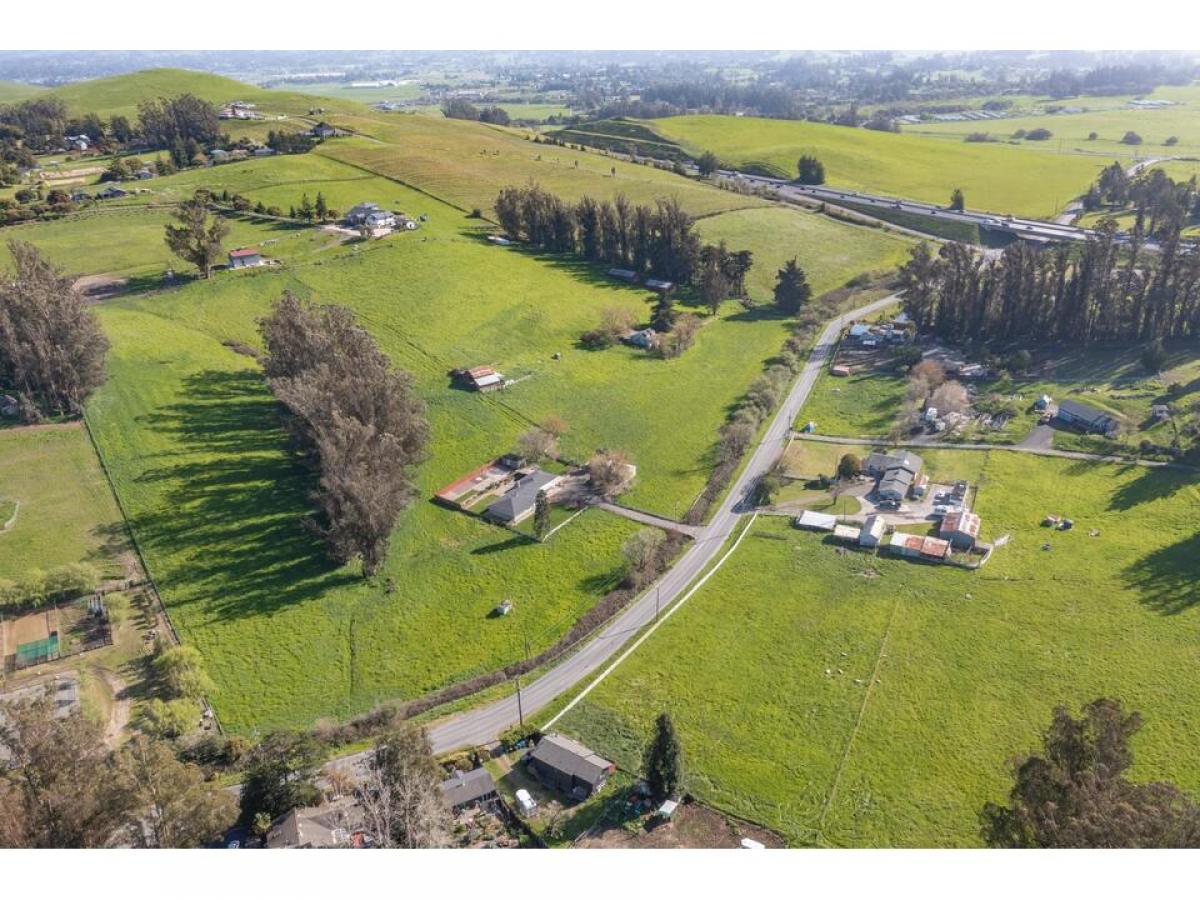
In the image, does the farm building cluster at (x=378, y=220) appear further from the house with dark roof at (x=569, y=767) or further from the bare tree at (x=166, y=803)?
the bare tree at (x=166, y=803)

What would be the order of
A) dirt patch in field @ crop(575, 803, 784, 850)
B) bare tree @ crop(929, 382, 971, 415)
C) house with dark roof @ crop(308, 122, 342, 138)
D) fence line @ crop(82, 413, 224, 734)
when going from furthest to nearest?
1. house with dark roof @ crop(308, 122, 342, 138)
2. bare tree @ crop(929, 382, 971, 415)
3. fence line @ crop(82, 413, 224, 734)
4. dirt patch in field @ crop(575, 803, 784, 850)

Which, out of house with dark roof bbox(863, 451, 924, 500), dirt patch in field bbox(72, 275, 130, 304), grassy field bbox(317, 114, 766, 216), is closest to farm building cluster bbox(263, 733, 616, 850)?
house with dark roof bbox(863, 451, 924, 500)

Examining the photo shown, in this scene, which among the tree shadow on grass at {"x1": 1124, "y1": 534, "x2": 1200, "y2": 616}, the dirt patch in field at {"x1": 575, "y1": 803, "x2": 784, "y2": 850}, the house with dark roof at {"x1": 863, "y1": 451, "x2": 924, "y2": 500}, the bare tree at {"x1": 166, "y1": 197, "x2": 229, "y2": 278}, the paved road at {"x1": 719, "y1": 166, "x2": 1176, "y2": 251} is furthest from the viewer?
the paved road at {"x1": 719, "y1": 166, "x2": 1176, "y2": 251}

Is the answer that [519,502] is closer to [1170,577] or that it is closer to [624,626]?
[624,626]

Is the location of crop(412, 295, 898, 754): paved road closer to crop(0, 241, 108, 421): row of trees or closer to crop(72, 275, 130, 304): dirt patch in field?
crop(0, 241, 108, 421): row of trees

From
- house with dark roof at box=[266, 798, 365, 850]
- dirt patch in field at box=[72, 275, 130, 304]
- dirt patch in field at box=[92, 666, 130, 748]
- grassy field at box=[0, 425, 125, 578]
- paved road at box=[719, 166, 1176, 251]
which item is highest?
paved road at box=[719, 166, 1176, 251]

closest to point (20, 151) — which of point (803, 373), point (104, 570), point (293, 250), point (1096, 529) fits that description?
point (293, 250)

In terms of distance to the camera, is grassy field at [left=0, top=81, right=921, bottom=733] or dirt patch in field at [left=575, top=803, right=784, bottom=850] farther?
grassy field at [left=0, top=81, right=921, bottom=733]

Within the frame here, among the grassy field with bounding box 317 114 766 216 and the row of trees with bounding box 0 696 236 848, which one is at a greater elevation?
the grassy field with bounding box 317 114 766 216
